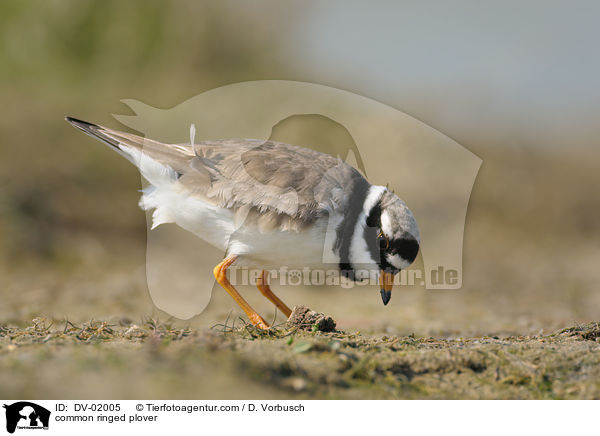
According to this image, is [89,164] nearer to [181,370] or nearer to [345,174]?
[345,174]

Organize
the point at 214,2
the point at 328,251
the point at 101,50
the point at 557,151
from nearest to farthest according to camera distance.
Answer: the point at 328,251
the point at 101,50
the point at 214,2
the point at 557,151

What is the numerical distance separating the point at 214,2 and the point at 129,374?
11356mm

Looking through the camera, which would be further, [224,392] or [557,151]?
[557,151]

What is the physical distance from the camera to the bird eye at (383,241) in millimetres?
4903

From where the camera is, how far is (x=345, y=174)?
5188 millimetres

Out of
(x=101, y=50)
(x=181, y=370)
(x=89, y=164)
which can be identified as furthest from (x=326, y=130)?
(x=181, y=370)

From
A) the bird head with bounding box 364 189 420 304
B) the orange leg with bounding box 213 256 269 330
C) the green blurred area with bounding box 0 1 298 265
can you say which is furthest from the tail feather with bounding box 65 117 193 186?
the green blurred area with bounding box 0 1 298 265

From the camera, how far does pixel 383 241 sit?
4.94 m

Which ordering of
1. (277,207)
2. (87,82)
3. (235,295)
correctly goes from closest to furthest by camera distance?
1. (277,207)
2. (235,295)
3. (87,82)

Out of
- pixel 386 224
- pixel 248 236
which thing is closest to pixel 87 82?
pixel 248 236
